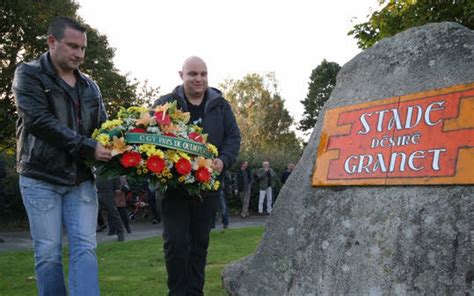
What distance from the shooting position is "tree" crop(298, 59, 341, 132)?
49.5m

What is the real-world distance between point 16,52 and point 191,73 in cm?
1801

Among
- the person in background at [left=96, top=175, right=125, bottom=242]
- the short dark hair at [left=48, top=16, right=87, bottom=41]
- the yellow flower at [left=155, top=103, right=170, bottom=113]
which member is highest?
the short dark hair at [left=48, top=16, right=87, bottom=41]

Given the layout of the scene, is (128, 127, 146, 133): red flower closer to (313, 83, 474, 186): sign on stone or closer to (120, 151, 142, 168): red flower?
(120, 151, 142, 168): red flower

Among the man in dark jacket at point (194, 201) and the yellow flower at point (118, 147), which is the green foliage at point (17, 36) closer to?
the man in dark jacket at point (194, 201)

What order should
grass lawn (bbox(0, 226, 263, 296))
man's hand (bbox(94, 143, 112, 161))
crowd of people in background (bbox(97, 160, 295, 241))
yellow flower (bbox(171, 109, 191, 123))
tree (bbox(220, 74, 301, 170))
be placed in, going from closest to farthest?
man's hand (bbox(94, 143, 112, 161))
yellow flower (bbox(171, 109, 191, 123))
grass lawn (bbox(0, 226, 263, 296))
crowd of people in background (bbox(97, 160, 295, 241))
tree (bbox(220, 74, 301, 170))

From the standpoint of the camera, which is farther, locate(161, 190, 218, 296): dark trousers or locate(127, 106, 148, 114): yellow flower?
locate(161, 190, 218, 296): dark trousers

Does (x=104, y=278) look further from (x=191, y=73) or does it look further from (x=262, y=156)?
(x=262, y=156)

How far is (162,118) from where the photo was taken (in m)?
3.93

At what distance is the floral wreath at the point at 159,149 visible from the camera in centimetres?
371

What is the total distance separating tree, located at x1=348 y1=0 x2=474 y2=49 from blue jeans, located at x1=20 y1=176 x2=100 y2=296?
31.2 feet

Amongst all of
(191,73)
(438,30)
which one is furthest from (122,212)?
(438,30)

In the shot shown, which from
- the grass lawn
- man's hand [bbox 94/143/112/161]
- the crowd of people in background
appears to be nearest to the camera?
man's hand [bbox 94/143/112/161]

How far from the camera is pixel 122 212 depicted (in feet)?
41.8

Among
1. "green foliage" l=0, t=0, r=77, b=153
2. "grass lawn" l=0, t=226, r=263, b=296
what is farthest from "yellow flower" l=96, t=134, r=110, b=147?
"green foliage" l=0, t=0, r=77, b=153
